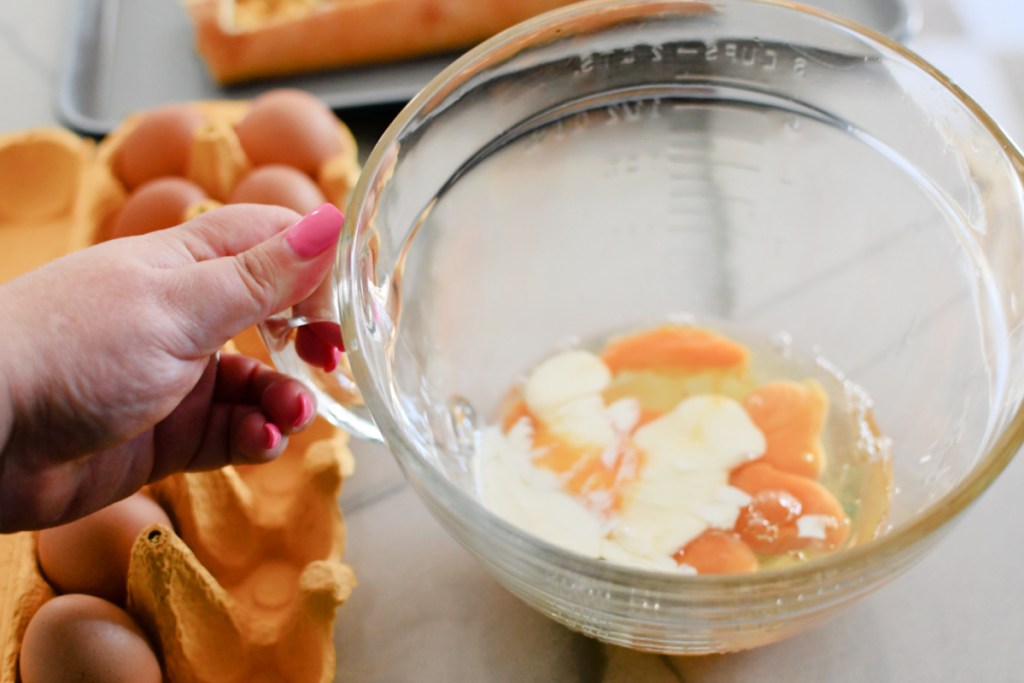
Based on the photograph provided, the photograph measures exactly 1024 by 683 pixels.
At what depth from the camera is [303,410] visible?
0.69 metres

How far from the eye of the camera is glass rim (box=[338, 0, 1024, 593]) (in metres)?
0.45

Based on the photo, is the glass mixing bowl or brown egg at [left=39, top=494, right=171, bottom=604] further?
brown egg at [left=39, top=494, right=171, bottom=604]

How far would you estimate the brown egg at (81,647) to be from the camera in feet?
1.93

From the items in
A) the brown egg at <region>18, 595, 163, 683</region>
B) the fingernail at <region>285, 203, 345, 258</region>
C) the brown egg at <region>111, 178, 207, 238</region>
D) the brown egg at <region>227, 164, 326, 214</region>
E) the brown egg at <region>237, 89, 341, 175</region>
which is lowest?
the brown egg at <region>18, 595, 163, 683</region>

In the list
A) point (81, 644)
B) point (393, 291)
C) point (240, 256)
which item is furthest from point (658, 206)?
point (81, 644)

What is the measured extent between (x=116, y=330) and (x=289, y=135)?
408 millimetres

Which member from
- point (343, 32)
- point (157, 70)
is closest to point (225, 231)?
point (343, 32)

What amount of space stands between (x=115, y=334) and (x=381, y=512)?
30 cm

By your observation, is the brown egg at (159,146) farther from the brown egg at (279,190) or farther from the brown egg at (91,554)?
the brown egg at (91,554)

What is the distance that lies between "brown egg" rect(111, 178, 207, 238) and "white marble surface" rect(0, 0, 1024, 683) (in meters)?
0.29

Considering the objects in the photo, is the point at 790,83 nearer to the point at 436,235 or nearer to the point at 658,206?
the point at 658,206

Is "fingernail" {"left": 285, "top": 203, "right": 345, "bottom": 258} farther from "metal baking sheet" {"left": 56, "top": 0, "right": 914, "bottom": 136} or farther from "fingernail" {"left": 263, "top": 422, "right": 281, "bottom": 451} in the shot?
"metal baking sheet" {"left": 56, "top": 0, "right": 914, "bottom": 136}

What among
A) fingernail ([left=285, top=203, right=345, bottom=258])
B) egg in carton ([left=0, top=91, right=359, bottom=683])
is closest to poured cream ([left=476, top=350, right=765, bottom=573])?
egg in carton ([left=0, top=91, right=359, bottom=683])

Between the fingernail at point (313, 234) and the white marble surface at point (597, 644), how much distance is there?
0.28 meters
